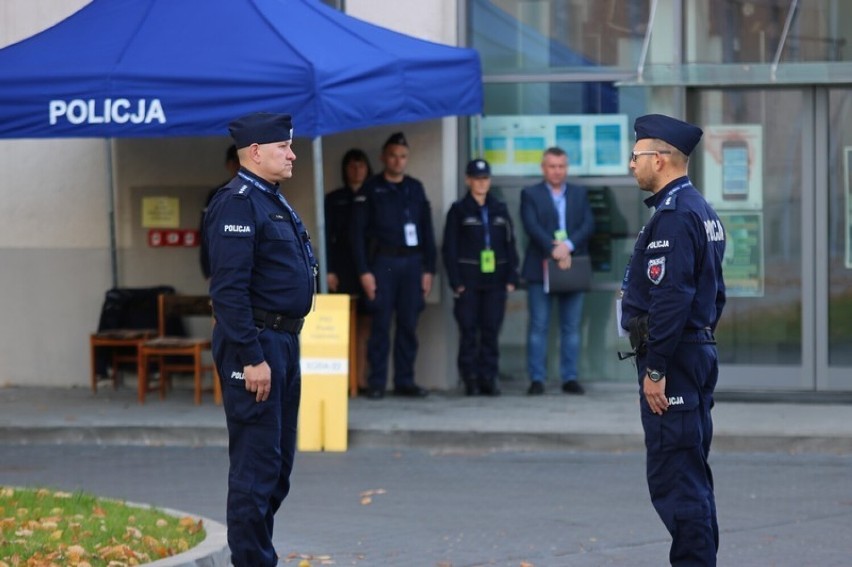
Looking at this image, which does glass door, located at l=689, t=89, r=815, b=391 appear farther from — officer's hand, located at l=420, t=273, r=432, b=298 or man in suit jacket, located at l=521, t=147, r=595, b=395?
officer's hand, located at l=420, t=273, r=432, b=298

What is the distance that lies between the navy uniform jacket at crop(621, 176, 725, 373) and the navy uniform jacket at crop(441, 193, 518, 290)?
6685 millimetres

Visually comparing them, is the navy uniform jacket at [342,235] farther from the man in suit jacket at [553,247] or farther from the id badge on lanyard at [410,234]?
the man in suit jacket at [553,247]

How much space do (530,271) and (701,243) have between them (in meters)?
7.16

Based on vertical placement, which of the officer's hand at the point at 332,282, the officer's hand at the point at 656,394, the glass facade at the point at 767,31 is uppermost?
the glass facade at the point at 767,31

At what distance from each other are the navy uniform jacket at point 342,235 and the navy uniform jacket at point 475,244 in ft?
2.62

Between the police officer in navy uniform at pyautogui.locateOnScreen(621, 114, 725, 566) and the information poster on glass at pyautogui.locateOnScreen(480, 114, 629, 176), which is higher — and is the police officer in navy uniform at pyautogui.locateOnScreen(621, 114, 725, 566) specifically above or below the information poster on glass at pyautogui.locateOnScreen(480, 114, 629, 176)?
below

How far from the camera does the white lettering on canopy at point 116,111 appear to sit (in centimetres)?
1161

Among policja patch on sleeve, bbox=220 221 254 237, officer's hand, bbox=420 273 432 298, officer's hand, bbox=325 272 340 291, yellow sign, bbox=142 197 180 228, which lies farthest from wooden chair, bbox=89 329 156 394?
policja patch on sleeve, bbox=220 221 254 237

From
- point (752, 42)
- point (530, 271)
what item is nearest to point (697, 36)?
point (752, 42)

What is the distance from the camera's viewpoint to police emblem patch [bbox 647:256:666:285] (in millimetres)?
6500

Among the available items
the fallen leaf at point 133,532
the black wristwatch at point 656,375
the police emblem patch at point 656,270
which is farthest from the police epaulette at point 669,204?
the fallen leaf at point 133,532

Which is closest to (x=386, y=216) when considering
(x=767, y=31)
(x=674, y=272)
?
(x=767, y=31)

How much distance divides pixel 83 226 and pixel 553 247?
4223mm

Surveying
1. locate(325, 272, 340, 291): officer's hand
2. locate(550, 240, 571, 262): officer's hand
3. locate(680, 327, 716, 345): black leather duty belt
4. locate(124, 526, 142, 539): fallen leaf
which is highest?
locate(550, 240, 571, 262): officer's hand
